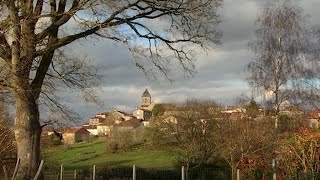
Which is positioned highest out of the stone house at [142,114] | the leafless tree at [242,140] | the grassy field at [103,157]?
the stone house at [142,114]

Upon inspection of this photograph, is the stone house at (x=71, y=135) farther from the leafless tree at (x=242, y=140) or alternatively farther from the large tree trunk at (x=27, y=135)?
the leafless tree at (x=242, y=140)

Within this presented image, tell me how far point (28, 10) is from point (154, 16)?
4268mm

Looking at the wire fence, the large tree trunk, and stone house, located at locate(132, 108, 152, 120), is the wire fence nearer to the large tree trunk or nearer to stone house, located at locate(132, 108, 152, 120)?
the large tree trunk

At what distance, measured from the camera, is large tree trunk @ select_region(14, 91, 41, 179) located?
15.3 meters

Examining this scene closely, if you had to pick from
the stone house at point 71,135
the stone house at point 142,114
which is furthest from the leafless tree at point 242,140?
the stone house at point 142,114

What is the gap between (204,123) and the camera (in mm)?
37375

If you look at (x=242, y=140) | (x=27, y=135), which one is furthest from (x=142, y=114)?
(x=27, y=135)

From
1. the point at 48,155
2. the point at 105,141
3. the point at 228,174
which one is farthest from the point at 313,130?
the point at 105,141

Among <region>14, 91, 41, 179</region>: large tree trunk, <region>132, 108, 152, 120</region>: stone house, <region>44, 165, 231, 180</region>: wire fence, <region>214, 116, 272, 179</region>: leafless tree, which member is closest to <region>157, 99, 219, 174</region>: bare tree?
<region>214, 116, 272, 179</region>: leafless tree

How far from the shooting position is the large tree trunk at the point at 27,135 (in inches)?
601

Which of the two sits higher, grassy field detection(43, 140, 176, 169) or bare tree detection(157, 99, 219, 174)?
bare tree detection(157, 99, 219, 174)

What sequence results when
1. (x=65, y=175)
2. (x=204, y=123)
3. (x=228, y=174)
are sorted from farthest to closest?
(x=204, y=123)
(x=228, y=174)
(x=65, y=175)

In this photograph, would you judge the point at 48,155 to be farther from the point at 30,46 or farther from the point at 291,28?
the point at 291,28

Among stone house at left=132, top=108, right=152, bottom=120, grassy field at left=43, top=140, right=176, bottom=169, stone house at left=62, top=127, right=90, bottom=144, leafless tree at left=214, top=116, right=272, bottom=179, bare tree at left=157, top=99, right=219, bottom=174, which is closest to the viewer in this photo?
stone house at left=62, top=127, right=90, bottom=144
